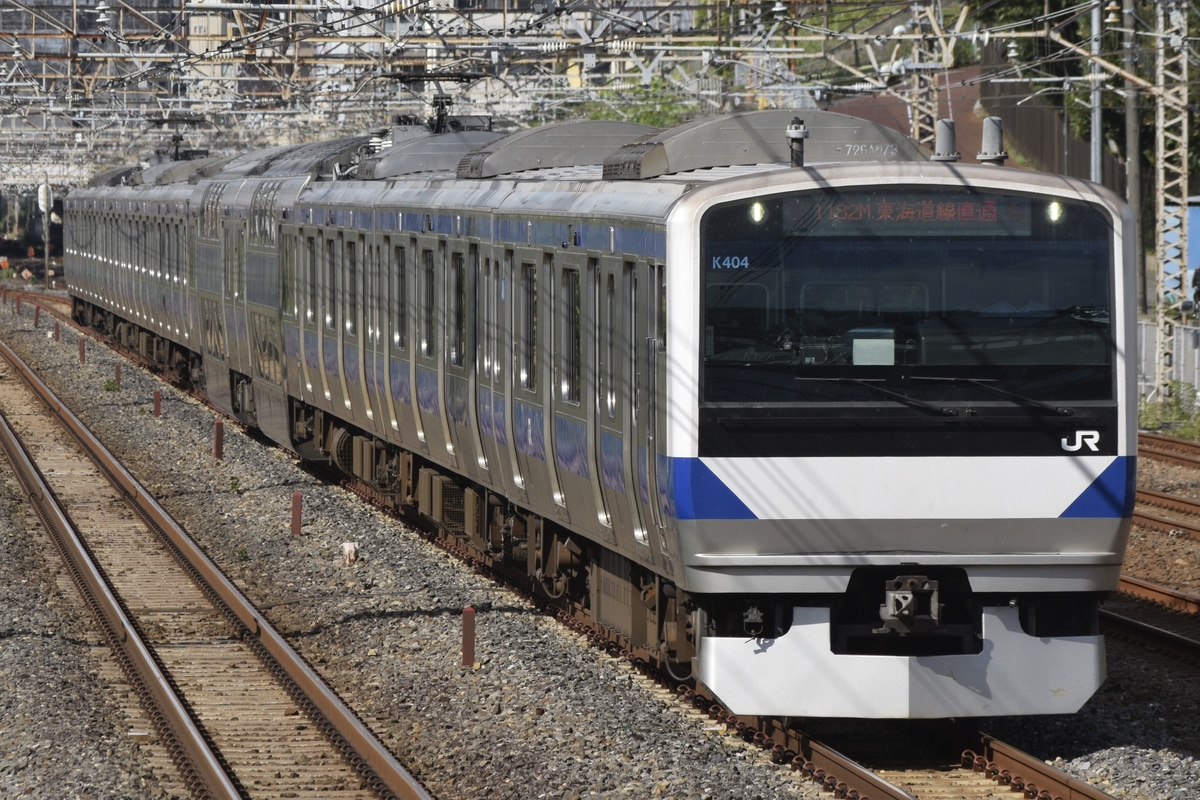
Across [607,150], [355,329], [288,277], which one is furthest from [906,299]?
[288,277]

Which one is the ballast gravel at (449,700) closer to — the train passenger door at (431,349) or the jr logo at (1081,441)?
the train passenger door at (431,349)

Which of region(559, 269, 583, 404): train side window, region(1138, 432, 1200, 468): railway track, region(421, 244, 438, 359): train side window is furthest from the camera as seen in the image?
region(1138, 432, 1200, 468): railway track

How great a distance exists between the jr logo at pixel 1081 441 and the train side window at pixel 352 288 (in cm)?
756

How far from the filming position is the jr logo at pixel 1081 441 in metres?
7.73

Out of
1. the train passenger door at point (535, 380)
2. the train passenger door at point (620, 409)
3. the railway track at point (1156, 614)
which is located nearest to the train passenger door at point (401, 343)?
the train passenger door at point (535, 380)

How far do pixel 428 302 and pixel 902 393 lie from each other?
5.20 metres

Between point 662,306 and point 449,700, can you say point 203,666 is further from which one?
point 662,306

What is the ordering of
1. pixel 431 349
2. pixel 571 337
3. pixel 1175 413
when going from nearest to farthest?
pixel 571 337, pixel 431 349, pixel 1175 413

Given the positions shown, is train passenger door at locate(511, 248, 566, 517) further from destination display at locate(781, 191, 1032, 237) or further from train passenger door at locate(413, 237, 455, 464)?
destination display at locate(781, 191, 1032, 237)

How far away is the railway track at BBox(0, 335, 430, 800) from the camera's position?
8.37 metres

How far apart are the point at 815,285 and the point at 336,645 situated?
454cm

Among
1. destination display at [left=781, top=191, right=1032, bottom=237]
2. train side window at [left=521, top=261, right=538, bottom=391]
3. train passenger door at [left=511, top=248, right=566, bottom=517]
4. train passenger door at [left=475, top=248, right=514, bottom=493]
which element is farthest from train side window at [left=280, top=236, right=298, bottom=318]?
destination display at [left=781, top=191, right=1032, bottom=237]

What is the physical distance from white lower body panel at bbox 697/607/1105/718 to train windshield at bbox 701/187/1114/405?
954 mm

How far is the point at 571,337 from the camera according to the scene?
9414 mm
